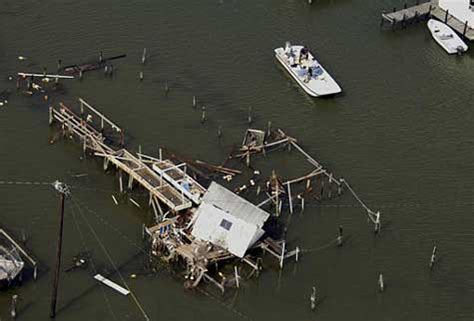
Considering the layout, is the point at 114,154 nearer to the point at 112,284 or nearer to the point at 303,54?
the point at 112,284

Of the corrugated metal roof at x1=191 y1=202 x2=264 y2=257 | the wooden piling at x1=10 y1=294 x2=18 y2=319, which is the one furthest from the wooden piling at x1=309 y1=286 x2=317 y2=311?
the wooden piling at x1=10 y1=294 x2=18 y2=319

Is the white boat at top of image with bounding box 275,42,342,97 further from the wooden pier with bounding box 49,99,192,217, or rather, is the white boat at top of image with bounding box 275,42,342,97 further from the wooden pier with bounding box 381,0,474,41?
the wooden pier with bounding box 49,99,192,217

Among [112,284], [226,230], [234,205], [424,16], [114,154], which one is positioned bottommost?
[112,284]

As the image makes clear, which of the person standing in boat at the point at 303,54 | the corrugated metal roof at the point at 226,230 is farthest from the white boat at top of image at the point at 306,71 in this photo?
the corrugated metal roof at the point at 226,230

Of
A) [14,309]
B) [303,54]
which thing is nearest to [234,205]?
[14,309]

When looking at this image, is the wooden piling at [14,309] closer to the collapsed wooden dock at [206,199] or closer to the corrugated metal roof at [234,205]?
the collapsed wooden dock at [206,199]

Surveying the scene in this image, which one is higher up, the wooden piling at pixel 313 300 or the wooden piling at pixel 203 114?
the wooden piling at pixel 203 114
